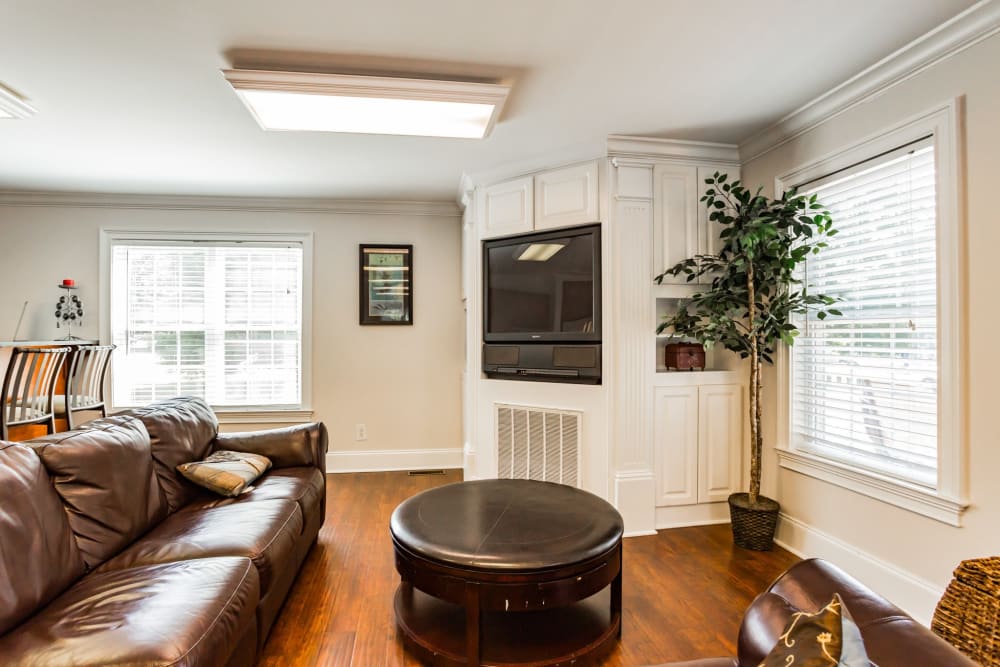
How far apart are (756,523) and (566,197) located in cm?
224

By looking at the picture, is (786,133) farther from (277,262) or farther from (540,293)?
(277,262)

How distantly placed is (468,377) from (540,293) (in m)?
1.01

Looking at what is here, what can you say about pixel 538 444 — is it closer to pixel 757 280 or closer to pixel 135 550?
pixel 757 280

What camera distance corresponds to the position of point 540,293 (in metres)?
3.37

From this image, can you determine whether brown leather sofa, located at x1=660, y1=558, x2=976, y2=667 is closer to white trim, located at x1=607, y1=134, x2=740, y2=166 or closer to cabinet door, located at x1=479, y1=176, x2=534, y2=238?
white trim, located at x1=607, y1=134, x2=740, y2=166

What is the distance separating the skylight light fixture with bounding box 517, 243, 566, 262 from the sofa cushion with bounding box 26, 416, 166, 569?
7.81 ft

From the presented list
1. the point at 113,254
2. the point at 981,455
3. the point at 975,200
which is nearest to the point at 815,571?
the point at 981,455

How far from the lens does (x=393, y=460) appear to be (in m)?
4.54

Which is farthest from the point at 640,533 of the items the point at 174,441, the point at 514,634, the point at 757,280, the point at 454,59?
the point at 454,59

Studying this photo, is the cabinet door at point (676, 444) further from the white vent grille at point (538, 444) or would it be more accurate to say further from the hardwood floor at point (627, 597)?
the white vent grille at point (538, 444)

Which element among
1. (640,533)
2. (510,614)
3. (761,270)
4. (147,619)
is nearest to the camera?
(147,619)

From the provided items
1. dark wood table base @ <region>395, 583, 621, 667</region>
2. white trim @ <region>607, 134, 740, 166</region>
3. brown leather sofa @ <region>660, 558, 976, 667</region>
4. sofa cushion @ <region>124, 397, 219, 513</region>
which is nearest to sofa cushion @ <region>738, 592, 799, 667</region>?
brown leather sofa @ <region>660, 558, 976, 667</region>

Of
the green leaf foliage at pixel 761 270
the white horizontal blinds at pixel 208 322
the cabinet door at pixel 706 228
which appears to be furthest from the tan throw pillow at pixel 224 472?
the cabinet door at pixel 706 228

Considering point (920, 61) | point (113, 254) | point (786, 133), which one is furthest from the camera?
point (113, 254)
